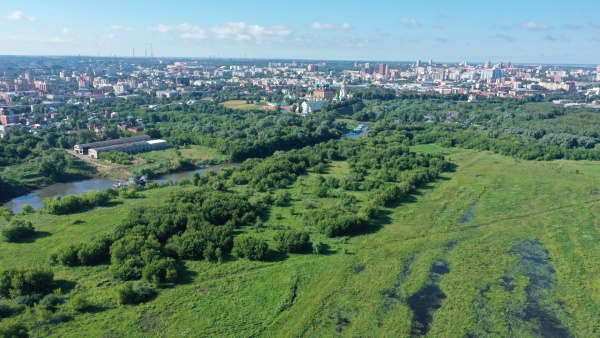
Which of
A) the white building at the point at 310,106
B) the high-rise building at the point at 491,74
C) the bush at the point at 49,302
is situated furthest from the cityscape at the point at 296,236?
the high-rise building at the point at 491,74

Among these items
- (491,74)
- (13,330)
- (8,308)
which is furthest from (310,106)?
(491,74)

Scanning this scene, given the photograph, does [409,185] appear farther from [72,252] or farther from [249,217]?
[72,252]

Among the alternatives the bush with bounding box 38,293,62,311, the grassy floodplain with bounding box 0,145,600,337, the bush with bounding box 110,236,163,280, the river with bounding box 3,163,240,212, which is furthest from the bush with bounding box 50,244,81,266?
the river with bounding box 3,163,240,212

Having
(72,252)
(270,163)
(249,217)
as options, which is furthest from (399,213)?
(72,252)

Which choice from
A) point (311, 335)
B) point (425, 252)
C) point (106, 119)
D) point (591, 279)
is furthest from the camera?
point (106, 119)

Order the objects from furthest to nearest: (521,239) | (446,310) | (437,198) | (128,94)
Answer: (128,94) → (437,198) → (521,239) → (446,310)

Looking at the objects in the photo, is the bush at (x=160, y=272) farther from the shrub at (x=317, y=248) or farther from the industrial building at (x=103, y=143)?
the industrial building at (x=103, y=143)
